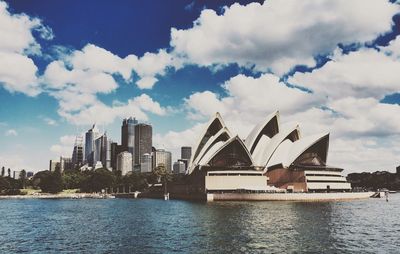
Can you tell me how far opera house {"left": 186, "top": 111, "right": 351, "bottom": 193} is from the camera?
101438 millimetres

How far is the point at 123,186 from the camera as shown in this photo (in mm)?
183250

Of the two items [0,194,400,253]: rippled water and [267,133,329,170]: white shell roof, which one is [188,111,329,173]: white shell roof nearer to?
[267,133,329,170]: white shell roof

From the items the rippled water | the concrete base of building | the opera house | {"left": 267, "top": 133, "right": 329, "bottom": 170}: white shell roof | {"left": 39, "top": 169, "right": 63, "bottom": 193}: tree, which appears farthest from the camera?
{"left": 39, "top": 169, "right": 63, "bottom": 193}: tree

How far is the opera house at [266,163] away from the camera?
333 feet

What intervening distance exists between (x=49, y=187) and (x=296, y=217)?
153m

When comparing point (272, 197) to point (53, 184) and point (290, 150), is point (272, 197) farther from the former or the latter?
point (53, 184)

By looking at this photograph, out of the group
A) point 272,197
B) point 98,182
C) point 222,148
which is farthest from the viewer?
point 98,182

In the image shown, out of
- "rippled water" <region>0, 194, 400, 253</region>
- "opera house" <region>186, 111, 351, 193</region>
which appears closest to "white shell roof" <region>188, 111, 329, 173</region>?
"opera house" <region>186, 111, 351, 193</region>

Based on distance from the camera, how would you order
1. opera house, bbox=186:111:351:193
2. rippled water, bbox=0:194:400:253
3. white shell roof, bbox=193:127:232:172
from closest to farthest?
rippled water, bbox=0:194:400:253 → opera house, bbox=186:111:351:193 → white shell roof, bbox=193:127:232:172

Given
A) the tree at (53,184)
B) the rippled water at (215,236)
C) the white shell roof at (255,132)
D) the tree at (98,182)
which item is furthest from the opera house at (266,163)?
the tree at (53,184)

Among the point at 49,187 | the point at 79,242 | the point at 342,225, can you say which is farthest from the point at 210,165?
the point at 49,187

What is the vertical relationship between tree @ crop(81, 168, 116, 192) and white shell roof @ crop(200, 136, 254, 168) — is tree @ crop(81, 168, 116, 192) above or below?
below

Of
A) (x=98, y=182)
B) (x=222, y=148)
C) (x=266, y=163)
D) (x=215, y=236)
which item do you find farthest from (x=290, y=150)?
(x=98, y=182)

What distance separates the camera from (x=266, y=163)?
111 m
